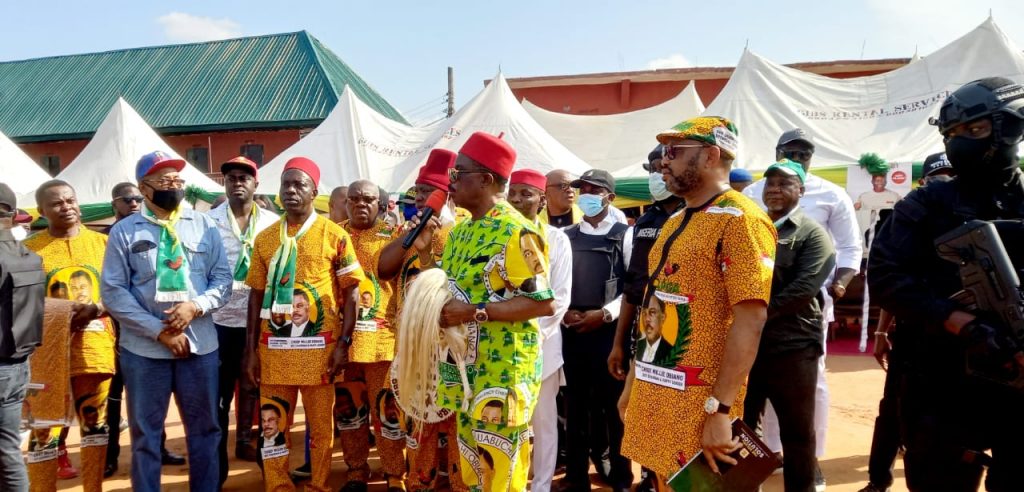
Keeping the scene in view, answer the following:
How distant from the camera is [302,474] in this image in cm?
510

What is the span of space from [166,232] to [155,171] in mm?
347

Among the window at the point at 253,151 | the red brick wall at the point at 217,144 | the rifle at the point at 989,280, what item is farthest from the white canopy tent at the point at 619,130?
the window at the point at 253,151

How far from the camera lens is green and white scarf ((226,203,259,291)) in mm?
4900

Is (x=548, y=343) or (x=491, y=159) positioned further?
(x=548, y=343)

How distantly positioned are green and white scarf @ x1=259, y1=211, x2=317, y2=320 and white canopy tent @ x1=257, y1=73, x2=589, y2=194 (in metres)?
7.52

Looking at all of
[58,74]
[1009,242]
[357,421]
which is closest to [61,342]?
[357,421]

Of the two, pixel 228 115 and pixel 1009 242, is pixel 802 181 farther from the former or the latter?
pixel 228 115

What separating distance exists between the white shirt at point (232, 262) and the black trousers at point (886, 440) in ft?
13.3

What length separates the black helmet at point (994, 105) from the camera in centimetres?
250

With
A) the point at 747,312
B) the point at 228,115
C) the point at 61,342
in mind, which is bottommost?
the point at 61,342

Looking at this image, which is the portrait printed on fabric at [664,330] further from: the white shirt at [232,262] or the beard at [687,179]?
the white shirt at [232,262]

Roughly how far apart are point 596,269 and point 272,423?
Answer: 2.23 m

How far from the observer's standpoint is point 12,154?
1414 centimetres

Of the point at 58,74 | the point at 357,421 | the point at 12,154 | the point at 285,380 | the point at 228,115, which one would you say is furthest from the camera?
the point at 58,74
